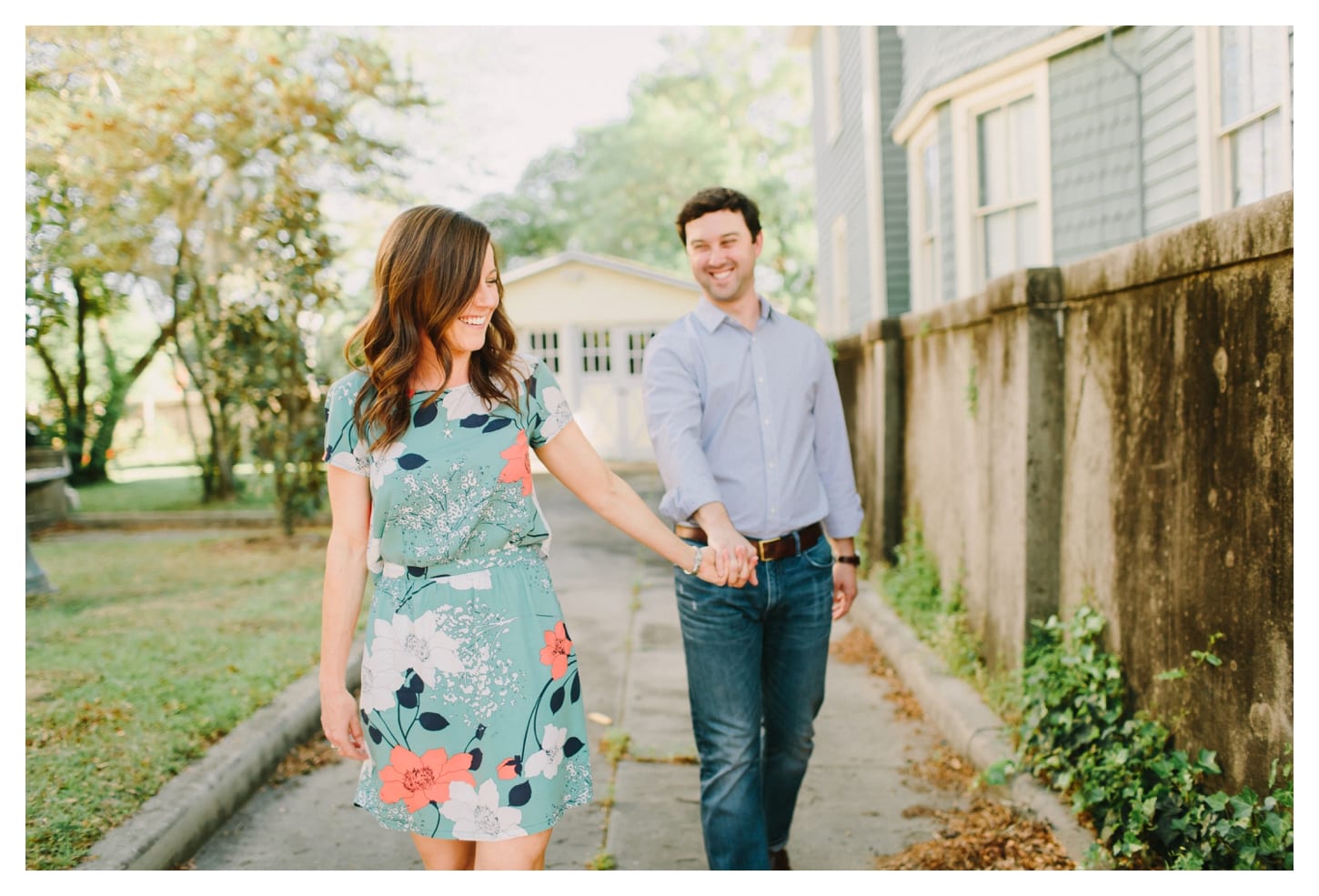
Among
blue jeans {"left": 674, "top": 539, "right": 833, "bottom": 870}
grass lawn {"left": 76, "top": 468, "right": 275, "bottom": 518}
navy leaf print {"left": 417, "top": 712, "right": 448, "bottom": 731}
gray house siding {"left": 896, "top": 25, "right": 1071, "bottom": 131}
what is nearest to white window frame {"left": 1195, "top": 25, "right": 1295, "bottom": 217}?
gray house siding {"left": 896, "top": 25, "right": 1071, "bottom": 131}

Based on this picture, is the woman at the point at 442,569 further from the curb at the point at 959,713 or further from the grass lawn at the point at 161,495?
the grass lawn at the point at 161,495

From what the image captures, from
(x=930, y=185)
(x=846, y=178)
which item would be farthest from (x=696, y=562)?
(x=846, y=178)

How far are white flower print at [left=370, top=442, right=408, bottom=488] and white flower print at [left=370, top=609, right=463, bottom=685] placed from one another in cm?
31

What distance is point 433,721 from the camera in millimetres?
2398

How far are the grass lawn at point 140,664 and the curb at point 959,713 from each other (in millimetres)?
3069

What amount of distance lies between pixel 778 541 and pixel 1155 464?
124cm

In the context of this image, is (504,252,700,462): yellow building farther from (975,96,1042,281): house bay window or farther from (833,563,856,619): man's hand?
(833,563,856,619): man's hand

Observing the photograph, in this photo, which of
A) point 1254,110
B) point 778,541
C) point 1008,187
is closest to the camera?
point 778,541

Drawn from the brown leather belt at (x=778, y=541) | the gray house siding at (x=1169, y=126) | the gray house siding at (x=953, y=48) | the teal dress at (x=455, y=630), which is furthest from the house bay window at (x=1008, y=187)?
the teal dress at (x=455, y=630)

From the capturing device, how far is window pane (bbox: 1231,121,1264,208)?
6.42 meters

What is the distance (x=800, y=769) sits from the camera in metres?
3.43

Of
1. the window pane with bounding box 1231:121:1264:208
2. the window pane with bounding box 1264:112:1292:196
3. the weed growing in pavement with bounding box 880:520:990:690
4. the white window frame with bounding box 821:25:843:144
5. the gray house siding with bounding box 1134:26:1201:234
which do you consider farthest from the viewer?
the white window frame with bounding box 821:25:843:144

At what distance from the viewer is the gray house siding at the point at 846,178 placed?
14125 mm

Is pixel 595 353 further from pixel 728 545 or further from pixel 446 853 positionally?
pixel 446 853
